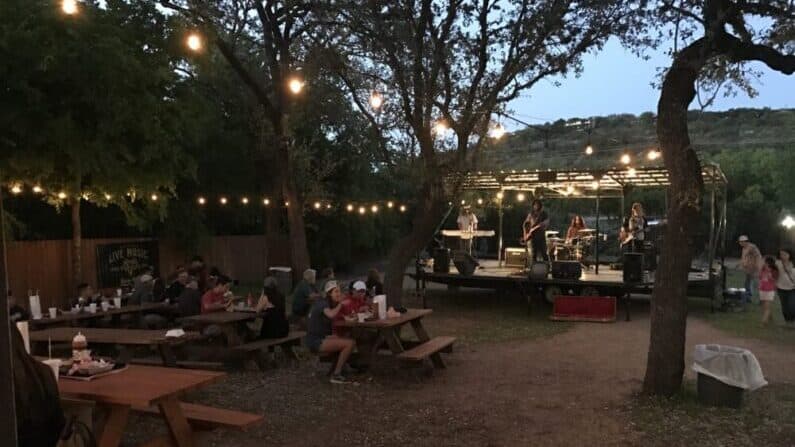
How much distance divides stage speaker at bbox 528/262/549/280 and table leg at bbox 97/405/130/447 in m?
11.0

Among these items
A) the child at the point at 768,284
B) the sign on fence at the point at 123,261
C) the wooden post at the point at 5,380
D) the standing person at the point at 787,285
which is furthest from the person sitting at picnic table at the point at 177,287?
the standing person at the point at 787,285

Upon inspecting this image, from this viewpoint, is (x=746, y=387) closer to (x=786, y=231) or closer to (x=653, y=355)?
(x=653, y=355)

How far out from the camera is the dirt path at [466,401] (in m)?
5.70

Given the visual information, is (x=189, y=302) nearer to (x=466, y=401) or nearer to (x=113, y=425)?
(x=466, y=401)

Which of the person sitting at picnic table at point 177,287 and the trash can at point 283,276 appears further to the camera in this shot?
the trash can at point 283,276

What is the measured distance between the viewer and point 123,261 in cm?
1645

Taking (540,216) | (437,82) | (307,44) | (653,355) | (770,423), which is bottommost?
(770,423)

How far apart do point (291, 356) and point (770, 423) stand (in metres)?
5.50

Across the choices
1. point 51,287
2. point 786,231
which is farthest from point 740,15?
point 786,231

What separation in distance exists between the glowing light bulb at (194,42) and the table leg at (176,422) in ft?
Result: 24.7

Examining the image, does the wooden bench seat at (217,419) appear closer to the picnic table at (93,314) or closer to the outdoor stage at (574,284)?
the picnic table at (93,314)

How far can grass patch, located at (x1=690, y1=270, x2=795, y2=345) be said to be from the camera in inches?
426

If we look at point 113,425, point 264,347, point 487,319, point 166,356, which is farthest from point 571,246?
point 113,425

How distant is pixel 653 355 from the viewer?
680 cm
